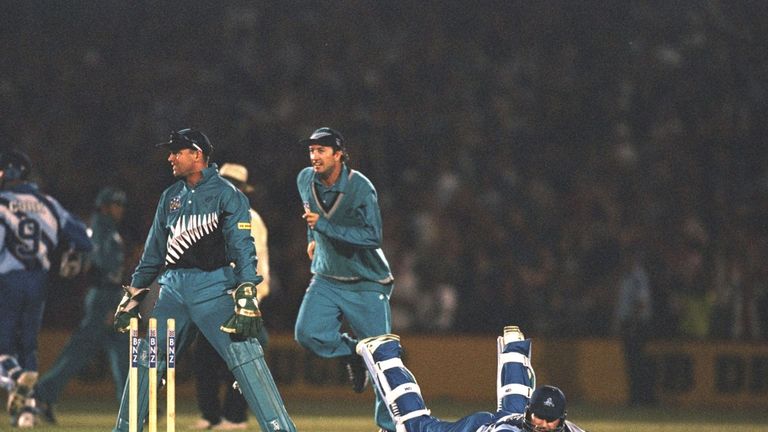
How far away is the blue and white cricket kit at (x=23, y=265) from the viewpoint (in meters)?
14.3

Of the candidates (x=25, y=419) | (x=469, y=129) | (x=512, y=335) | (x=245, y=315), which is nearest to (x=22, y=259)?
(x=25, y=419)

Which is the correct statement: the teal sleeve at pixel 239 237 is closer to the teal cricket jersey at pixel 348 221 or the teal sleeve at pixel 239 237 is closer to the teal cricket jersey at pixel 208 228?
the teal cricket jersey at pixel 208 228

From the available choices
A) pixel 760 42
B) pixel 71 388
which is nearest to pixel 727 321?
pixel 760 42

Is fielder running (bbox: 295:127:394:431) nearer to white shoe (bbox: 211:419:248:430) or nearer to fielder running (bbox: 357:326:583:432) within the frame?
fielder running (bbox: 357:326:583:432)

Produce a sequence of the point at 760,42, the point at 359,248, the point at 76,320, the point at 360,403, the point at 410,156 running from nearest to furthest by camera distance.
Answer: the point at 359,248 < the point at 360,403 < the point at 76,320 < the point at 410,156 < the point at 760,42

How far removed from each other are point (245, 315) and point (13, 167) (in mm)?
5269

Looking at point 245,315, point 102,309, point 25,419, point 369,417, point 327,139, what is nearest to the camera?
point 245,315

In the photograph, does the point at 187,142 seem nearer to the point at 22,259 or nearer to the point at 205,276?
the point at 205,276

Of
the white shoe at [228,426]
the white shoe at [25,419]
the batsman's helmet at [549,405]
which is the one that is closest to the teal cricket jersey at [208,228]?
the batsman's helmet at [549,405]

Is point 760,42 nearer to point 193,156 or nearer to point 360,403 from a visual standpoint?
point 360,403

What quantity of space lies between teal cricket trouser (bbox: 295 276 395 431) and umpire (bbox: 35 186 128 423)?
4.01m

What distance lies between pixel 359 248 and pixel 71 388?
8.47m

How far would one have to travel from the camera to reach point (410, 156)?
904 inches

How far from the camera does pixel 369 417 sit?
16.4m
